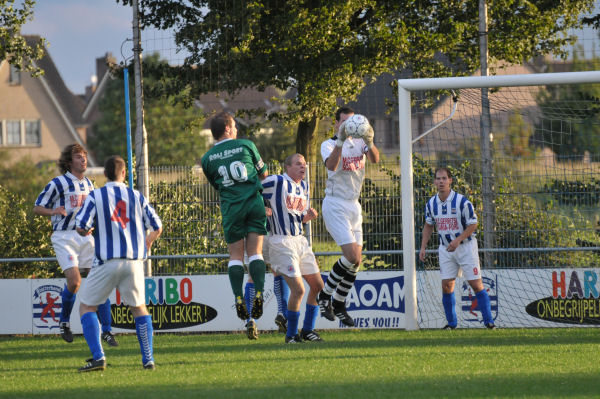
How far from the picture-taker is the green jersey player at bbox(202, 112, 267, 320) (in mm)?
8125

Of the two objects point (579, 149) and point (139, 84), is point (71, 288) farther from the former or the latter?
point (579, 149)

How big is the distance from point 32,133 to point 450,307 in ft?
142

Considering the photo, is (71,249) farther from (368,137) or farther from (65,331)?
(368,137)

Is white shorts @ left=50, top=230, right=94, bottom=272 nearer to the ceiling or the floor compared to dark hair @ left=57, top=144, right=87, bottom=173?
nearer to the floor

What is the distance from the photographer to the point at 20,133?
166ft

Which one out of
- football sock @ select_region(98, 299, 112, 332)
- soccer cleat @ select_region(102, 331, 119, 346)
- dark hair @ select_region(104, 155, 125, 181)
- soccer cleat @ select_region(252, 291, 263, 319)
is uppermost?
dark hair @ select_region(104, 155, 125, 181)

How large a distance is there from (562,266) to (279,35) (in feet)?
20.1

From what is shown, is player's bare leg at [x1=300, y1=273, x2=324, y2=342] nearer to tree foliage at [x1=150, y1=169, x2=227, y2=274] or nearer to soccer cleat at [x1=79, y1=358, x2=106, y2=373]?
soccer cleat at [x1=79, y1=358, x2=106, y2=373]

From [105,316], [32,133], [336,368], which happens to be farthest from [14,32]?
[32,133]

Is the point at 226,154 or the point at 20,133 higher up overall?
the point at 20,133

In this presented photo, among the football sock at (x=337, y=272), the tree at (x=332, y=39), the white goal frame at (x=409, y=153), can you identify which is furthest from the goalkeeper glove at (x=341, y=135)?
the tree at (x=332, y=39)

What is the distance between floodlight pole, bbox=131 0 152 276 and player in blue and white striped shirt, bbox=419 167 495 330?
166 inches

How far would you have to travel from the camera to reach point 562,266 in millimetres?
11711

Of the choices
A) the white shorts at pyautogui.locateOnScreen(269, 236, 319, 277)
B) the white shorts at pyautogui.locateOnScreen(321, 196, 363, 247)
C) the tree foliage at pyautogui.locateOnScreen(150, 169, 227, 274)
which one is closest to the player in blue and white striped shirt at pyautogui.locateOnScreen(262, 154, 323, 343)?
the white shorts at pyautogui.locateOnScreen(269, 236, 319, 277)
